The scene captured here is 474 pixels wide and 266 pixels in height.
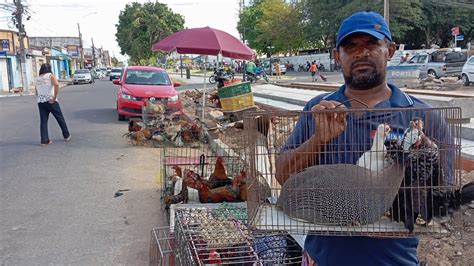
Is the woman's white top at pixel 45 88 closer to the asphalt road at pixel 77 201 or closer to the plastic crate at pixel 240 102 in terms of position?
the asphalt road at pixel 77 201

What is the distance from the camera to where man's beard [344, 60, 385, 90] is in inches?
79.1

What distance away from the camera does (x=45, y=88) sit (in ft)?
31.5

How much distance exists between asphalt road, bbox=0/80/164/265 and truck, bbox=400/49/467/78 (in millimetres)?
18652

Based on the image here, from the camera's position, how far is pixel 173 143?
8.73 meters

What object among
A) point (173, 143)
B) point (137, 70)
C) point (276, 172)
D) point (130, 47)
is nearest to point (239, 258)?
point (276, 172)

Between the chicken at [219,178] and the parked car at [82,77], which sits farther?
the parked car at [82,77]

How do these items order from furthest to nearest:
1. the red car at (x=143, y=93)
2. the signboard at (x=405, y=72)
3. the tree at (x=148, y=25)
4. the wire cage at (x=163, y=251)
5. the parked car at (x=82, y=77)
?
1. the tree at (x=148, y=25)
2. the parked car at (x=82, y=77)
3. the signboard at (x=405, y=72)
4. the red car at (x=143, y=93)
5. the wire cage at (x=163, y=251)

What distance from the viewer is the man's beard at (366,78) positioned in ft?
6.59

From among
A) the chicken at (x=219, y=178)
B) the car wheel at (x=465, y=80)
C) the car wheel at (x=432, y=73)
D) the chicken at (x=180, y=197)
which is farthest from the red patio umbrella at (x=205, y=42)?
the car wheel at (x=432, y=73)

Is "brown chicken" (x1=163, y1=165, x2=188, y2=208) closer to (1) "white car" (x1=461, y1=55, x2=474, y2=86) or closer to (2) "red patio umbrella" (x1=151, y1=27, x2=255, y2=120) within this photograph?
(2) "red patio umbrella" (x1=151, y1=27, x2=255, y2=120)

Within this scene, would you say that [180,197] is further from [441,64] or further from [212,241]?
[441,64]

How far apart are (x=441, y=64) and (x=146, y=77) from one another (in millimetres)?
16490

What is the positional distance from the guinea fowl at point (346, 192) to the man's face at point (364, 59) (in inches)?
12.4

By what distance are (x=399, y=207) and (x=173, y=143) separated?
284 inches
